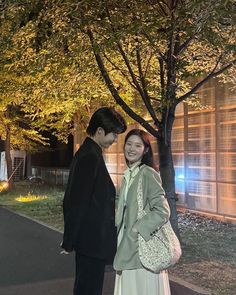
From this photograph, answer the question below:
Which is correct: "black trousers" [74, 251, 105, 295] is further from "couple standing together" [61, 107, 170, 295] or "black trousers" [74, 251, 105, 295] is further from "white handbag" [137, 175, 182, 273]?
"white handbag" [137, 175, 182, 273]

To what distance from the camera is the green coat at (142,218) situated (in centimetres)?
319

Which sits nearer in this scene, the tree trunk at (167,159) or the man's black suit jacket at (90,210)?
the man's black suit jacket at (90,210)

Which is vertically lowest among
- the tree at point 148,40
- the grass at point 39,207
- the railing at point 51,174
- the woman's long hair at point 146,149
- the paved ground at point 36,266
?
the paved ground at point 36,266

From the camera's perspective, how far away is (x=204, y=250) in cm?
730

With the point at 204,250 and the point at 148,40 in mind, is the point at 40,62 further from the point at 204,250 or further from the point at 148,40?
the point at 204,250

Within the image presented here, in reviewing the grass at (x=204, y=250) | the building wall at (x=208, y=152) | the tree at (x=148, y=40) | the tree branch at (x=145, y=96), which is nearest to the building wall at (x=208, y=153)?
the building wall at (x=208, y=152)

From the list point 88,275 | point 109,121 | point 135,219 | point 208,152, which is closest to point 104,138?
point 109,121

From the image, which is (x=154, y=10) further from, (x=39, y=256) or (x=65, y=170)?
(x=65, y=170)

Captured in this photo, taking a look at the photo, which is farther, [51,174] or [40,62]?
[51,174]

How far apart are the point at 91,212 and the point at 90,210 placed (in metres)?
0.02

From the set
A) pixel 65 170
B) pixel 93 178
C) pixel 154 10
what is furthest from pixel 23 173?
pixel 93 178

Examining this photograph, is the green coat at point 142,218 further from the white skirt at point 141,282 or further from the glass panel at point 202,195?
the glass panel at point 202,195

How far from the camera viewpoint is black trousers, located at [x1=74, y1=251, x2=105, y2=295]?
131 inches

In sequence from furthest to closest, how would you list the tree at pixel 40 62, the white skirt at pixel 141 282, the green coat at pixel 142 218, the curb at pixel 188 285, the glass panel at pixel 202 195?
1. the glass panel at pixel 202 195
2. the tree at pixel 40 62
3. the curb at pixel 188 285
4. the white skirt at pixel 141 282
5. the green coat at pixel 142 218
